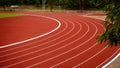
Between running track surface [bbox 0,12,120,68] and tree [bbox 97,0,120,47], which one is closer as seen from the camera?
tree [bbox 97,0,120,47]

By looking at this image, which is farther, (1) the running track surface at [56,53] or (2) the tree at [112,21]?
(1) the running track surface at [56,53]

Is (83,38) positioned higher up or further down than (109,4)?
further down

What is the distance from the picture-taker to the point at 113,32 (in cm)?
1120

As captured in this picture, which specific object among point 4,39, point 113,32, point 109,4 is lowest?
point 4,39

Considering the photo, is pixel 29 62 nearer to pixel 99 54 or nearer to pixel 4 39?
pixel 99 54

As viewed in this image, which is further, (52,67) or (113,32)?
(52,67)

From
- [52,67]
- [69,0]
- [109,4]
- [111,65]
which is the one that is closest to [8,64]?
[52,67]

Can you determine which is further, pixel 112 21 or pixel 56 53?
pixel 56 53

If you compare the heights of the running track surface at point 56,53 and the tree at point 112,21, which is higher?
the tree at point 112,21

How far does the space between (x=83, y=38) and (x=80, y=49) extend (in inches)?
158

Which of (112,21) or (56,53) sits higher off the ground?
(112,21)

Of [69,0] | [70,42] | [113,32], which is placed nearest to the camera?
[113,32]

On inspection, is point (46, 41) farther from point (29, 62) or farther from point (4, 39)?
point (29, 62)

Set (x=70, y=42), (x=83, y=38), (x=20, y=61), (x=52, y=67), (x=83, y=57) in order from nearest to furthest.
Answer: (x=52, y=67) < (x=20, y=61) < (x=83, y=57) < (x=70, y=42) < (x=83, y=38)
